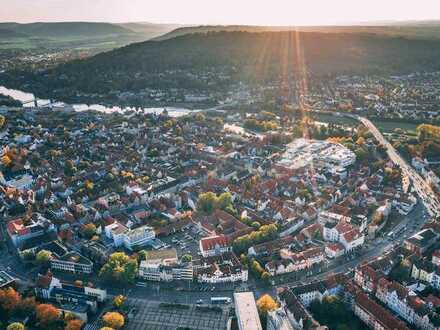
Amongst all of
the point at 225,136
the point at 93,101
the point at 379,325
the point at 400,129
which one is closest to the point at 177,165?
the point at 225,136

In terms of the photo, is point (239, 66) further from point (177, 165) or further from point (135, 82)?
point (177, 165)

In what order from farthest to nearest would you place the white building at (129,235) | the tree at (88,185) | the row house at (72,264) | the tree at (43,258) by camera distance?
1. the tree at (88,185)
2. the white building at (129,235)
3. the tree at (43,258)
4. the row house at (72,264)

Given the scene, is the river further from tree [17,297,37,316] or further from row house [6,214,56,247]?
tree [17,297,37,316]

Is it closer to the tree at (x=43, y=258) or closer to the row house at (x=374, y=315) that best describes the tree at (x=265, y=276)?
the row house at (x=374, y=315)

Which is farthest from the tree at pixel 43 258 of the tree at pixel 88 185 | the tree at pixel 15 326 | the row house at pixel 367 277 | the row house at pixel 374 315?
the row house at pixel 367 277

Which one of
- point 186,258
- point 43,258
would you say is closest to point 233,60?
point 186,258

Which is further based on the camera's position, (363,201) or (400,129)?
(400,129)
